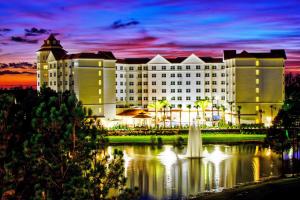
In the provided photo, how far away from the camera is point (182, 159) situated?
47281 millimetres

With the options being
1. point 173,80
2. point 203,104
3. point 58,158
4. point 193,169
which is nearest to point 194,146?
point 193,169

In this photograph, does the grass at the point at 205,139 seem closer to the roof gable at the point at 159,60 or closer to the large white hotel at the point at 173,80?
the large white hotel at the point at 173,80

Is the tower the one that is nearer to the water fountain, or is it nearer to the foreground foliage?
the water fountain

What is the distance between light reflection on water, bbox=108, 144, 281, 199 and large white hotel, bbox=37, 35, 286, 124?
21205 mm

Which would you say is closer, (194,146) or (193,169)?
(193,169)

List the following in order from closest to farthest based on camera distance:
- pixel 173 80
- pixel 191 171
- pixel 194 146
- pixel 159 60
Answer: pixel 191 171 → pixel 194 146 → pixel 159 60 → pixel 173 80

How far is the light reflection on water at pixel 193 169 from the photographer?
35.4 metres

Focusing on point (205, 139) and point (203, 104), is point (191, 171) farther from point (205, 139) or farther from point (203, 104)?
point (203, 104)

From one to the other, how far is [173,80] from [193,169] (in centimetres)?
4398

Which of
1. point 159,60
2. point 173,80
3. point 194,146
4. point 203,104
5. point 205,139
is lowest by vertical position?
point 194,146

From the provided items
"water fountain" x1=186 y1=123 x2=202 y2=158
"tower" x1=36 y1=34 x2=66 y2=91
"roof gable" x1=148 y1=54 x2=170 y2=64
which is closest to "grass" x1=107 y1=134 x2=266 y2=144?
"water fountain" x1=186 y1=123 x2=202 y2=158

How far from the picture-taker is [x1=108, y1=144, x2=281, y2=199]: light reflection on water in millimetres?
35375

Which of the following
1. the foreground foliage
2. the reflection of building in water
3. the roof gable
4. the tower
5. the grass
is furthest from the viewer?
the roof gable

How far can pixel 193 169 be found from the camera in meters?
42.3
